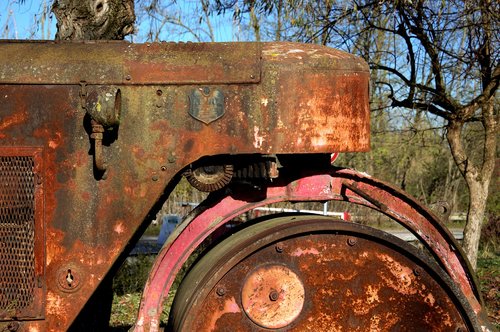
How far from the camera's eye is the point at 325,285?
10.1 ft

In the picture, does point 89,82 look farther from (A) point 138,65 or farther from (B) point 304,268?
(B) point 304,268

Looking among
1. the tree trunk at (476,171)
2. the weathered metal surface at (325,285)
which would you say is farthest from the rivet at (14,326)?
the tree trunk at (476,171)

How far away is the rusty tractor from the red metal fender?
17 cm

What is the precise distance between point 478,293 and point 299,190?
0.99 metres

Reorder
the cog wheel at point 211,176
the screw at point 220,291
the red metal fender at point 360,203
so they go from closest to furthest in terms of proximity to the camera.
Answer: the screw at point 220,291 → the cog wheel at point 211,176 → the red metal fender at point 360,203

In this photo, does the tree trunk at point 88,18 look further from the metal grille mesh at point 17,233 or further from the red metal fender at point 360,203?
the red metal fender at point 360,203

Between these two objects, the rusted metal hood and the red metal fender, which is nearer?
the rusted metal hood

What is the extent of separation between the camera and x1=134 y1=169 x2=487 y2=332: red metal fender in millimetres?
3342

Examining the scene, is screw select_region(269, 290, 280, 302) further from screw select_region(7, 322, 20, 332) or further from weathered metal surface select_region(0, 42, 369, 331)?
screw select_region(7, 322, 20, 332)

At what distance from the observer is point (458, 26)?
8.69m

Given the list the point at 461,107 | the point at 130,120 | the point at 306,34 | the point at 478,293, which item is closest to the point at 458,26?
the point at 461,107

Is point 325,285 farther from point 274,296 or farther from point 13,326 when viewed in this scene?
point 13,326

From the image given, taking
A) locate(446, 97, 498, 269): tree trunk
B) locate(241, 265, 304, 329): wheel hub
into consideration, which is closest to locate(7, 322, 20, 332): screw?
locate(241, 265, 304, 329): wheel hub

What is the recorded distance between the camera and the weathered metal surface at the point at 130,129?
310 cm
